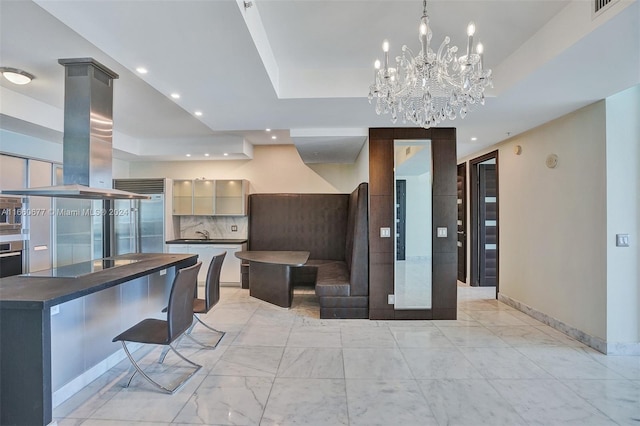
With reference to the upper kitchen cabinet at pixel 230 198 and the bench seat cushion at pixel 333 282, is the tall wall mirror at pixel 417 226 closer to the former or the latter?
the bench seat cushion at pixel 333 282

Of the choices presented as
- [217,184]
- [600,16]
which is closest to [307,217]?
[217,184]

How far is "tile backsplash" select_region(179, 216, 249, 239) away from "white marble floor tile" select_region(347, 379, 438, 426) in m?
4.28

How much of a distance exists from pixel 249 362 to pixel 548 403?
7.98ft

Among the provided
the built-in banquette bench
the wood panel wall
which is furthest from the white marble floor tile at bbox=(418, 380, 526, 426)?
the built-in banquette bench

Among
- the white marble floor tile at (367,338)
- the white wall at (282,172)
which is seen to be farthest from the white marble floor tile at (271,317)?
the white wall at (282,172)

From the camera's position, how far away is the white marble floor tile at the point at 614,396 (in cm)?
207

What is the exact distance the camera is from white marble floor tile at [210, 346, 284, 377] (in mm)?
2618

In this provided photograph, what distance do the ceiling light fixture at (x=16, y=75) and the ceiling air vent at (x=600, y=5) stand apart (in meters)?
4.57

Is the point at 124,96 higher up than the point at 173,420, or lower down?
higher up

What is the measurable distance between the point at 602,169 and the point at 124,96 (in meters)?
5.24

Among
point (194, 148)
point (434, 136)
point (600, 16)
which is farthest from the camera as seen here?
point (194, 148)

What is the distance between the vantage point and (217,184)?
235 inches

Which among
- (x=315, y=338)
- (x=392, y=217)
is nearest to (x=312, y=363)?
(x=315, y=338)

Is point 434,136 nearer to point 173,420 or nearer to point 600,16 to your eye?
point 600,16
